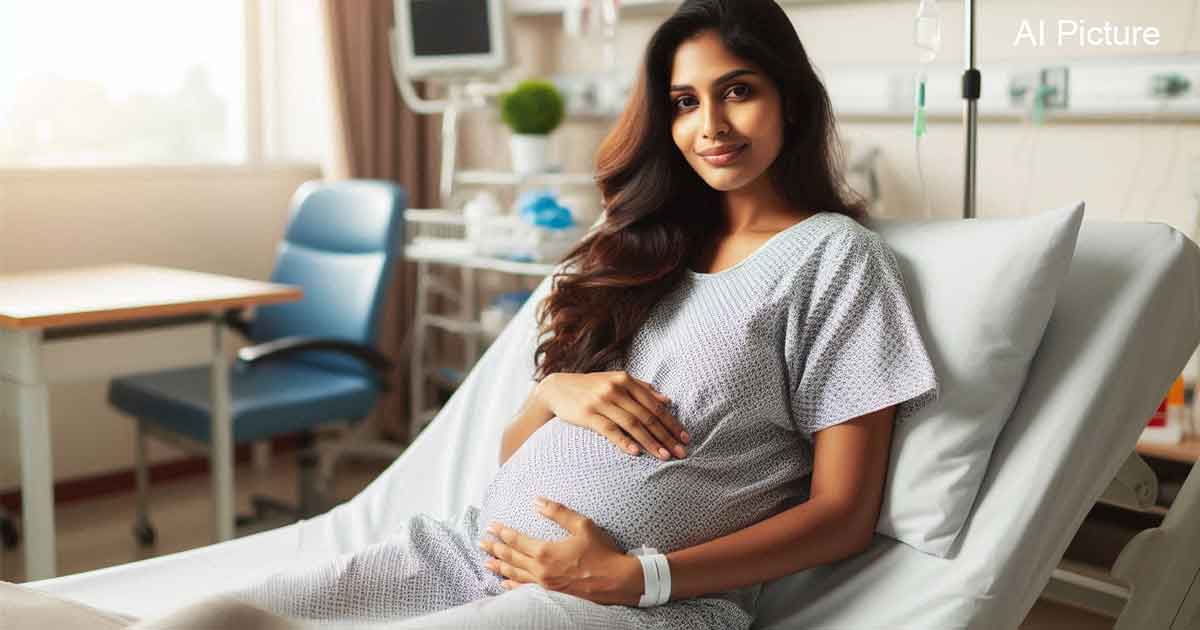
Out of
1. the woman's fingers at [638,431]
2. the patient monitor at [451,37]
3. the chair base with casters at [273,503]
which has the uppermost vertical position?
the patient monitor at [451,37]

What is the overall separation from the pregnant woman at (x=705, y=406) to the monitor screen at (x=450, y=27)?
6.13 ft

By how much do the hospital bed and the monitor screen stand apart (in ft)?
6.77

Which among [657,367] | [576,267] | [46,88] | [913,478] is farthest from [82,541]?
[913,478]

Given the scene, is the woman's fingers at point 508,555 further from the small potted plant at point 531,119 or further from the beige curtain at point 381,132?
the beige curtain at point 381,132

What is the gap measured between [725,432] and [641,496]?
4.8 inches

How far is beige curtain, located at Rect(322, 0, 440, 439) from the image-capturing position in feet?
12.1

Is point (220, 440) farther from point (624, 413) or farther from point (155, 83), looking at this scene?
point (155, 83)

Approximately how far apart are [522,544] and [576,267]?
0.51 metres

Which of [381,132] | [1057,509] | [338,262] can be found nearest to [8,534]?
[338,262]

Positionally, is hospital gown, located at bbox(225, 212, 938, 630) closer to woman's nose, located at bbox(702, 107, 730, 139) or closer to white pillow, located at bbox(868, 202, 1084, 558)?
white pillow, located at bbox(868, 202, 1084, 558)

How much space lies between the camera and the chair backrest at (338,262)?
115 inches

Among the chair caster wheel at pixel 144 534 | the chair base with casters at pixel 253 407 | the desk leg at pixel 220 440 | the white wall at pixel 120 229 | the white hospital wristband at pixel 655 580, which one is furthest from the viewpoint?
the white wall at pixel 120 229

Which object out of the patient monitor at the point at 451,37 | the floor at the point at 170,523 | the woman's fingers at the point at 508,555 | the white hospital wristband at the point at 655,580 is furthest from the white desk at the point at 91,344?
the white hospital wristband at the point at 655,580

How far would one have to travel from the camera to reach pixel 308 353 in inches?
121
